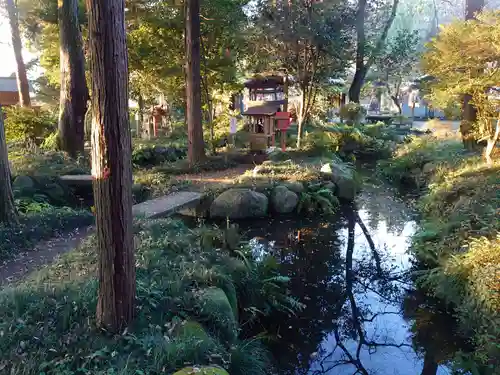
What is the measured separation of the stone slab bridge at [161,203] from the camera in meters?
6.85

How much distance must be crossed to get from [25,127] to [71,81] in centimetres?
276

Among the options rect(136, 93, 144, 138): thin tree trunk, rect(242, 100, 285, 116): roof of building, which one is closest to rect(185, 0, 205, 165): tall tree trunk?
rect(242, 100, 285, 116): roof of building

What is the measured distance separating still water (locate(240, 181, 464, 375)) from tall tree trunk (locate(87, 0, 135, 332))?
185cm

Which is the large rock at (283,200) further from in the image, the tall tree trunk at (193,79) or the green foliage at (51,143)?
the green foliage at (51,143)

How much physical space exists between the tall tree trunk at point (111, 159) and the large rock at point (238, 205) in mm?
5389

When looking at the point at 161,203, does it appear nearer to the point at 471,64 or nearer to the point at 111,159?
the point at 111,159

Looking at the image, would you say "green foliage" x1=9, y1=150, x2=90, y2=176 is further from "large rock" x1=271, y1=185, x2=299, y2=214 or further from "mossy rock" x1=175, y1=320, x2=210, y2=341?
"mossy rock" x1=175, y1=320, x2=210, y2=341

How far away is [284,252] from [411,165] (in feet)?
23.6

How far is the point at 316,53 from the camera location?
12703mm

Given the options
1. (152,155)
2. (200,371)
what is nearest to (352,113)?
(152,155)

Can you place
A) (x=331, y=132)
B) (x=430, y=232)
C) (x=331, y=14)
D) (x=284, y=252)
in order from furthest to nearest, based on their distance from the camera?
(x=331, y=132) < (x=331, y=14) < (x=284, y=252) < (x=430, y=232)

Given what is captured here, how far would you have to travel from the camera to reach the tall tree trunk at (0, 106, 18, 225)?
17.3 ft

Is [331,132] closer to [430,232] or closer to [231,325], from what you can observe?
[430,232]

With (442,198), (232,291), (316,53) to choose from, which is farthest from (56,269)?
(316,53)
